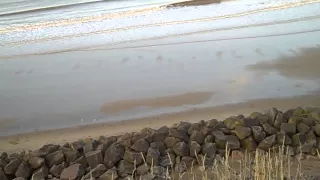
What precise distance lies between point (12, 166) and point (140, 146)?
5.76ft

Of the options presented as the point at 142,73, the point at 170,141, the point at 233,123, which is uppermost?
the point at 142,73

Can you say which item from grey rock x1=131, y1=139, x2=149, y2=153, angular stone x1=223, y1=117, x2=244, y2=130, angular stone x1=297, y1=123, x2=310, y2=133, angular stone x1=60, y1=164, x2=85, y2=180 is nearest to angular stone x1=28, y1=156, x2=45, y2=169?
angular stone x1=60, y1=164, x2=85, y2=180

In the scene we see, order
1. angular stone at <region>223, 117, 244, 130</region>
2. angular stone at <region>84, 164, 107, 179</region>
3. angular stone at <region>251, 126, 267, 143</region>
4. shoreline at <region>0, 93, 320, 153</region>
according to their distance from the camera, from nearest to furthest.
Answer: angular stone at <region>84, 164, 107, 179</region>, angular stone at <region>251, 126, 267, 143</region>, angular stone at <region>223, 117, 244, 130</region>, shoreline at <region>0, 93, 320, 153</region>

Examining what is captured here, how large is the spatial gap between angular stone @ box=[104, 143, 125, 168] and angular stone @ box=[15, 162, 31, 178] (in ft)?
3.44

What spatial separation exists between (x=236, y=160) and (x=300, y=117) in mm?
1361

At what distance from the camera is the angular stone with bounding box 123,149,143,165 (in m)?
6.47

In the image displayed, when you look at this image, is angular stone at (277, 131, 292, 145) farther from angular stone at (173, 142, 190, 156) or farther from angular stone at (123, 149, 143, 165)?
angular stone at (123, 149, 143, 165)

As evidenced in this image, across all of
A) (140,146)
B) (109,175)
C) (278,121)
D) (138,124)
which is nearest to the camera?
(109,175)

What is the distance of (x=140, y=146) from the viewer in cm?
669

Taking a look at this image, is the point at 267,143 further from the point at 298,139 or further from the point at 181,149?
the point at 181,149

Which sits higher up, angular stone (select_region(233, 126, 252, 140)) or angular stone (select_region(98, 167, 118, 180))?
angular stone (select_region(233, 126, 252, 140))

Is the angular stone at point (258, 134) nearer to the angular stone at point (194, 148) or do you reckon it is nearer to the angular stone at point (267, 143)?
the angular stone at point (267, 143)

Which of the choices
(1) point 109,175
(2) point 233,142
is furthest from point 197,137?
(1) point 109,175

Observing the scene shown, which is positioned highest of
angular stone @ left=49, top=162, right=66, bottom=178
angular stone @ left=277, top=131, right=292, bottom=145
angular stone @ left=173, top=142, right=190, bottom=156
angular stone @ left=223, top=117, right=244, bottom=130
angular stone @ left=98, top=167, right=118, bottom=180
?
angular stone @ left=223, top=117, right=244, bottom=130
